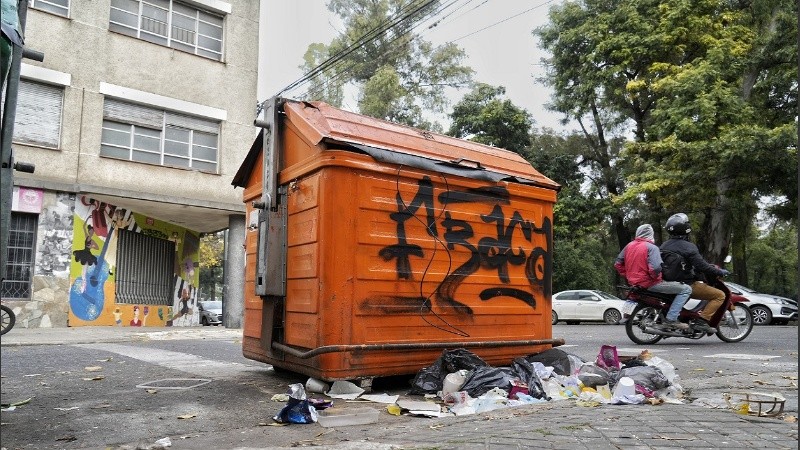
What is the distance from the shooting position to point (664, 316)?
8945 mm

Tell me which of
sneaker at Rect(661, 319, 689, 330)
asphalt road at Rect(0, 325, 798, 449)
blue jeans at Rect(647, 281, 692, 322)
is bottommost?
asphalt road at Rect(0, 325, 798, 449)

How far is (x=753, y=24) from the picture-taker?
74.8 feet

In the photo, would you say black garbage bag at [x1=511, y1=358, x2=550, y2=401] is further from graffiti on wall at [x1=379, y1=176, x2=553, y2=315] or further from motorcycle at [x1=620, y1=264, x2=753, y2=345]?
motorcycle at [x1=620, y1=264, x2=753, y2=345]

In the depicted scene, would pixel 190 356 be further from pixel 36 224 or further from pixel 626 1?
pixel 626 1

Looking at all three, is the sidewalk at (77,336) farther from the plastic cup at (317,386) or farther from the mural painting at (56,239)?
the plastic cup at (317,386)

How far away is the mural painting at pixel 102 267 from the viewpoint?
14031 millimetres

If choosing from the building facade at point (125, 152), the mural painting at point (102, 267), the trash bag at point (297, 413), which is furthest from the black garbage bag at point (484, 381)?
the mural painting at point (102, 267)

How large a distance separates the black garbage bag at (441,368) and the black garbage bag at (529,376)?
307 mm

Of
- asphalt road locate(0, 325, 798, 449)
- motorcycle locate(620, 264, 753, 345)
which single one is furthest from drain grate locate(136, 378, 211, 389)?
motorcycle locate(620, 264, 753, 345)

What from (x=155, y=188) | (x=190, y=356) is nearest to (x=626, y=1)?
(x=155, y=188)

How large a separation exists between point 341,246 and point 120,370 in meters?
3.19

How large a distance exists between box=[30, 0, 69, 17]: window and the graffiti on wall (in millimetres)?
11998

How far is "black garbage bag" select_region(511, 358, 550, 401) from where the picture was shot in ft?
16.2

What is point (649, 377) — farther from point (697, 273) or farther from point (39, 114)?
point (39, 114)
